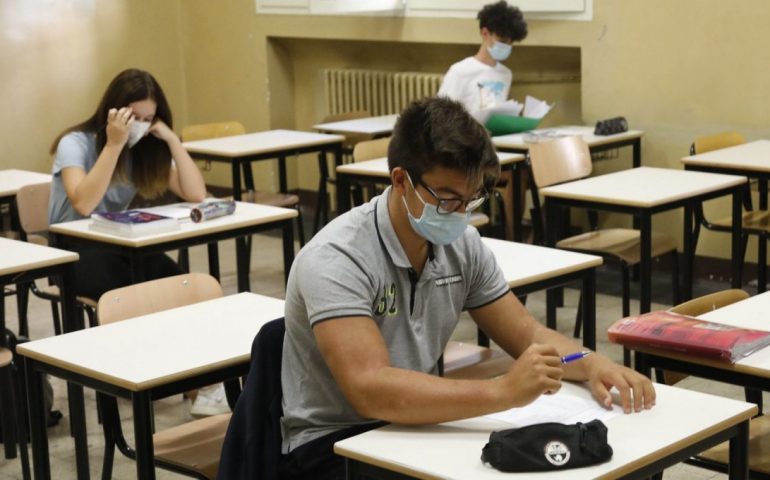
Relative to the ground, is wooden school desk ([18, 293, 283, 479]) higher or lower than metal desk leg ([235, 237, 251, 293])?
higher

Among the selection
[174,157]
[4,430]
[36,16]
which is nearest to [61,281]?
[4,430]

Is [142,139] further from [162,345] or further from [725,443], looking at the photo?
[725,443]

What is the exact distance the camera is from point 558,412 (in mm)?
2154

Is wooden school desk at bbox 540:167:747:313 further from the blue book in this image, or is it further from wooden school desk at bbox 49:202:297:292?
the blue book

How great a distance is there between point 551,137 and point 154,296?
313cm

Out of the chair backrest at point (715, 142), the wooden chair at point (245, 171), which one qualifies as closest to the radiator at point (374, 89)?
the wooden chair at point (245, 171)

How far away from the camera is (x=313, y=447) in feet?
7.32

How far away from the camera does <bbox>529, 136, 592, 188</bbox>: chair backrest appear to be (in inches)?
199

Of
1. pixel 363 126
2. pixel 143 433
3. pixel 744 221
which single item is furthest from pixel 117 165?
pixel 744 221

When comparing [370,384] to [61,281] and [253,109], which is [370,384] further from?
[253,109]

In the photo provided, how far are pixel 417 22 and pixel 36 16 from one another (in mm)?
2545

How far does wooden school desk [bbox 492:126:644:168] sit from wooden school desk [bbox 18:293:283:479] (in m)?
2.91

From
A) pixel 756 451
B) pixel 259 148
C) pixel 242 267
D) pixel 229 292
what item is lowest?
pixel 229 292

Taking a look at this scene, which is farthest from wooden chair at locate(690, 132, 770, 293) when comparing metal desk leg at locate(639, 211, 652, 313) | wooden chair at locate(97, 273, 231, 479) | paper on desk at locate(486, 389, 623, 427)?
paper on desk at locate(486, 389, 623, 427)
